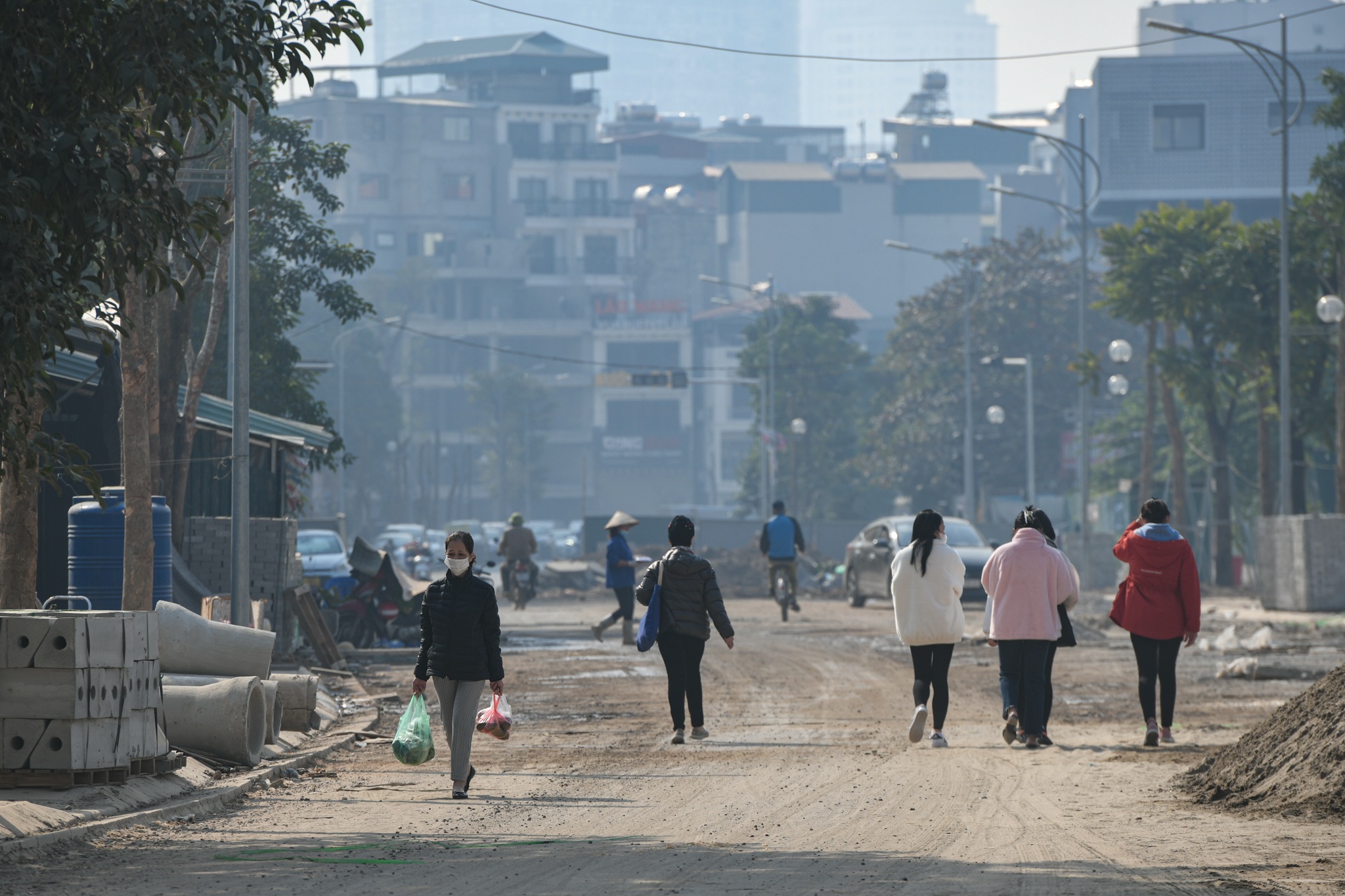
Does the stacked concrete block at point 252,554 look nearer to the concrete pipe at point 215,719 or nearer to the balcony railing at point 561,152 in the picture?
the concrete pipe at point 215,719

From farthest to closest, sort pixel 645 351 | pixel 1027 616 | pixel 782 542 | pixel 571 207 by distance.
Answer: pixel 571 207 < pixel 645 351 < pixel 782 542 < pixel 1027 616

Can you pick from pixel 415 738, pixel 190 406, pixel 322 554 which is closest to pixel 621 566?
pixel 190 406

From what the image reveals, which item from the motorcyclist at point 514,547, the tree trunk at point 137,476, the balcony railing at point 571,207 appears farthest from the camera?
the balcony railing at point 571,207

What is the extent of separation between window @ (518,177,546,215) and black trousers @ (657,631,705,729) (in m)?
108

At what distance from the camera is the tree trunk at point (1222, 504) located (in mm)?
40906

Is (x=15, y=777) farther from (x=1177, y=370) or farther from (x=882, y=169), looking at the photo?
(x=882, y=169)

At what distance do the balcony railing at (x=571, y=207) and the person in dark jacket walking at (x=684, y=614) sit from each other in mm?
108071

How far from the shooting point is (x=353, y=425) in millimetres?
98250

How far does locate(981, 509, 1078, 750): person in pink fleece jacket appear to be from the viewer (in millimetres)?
12875

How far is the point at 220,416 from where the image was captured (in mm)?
23625

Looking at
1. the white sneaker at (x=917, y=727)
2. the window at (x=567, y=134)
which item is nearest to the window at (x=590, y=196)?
the window at (x=567, y=134)

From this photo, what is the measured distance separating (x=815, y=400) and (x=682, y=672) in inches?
2667

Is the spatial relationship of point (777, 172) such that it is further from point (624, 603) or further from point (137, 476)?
point (137, 476)

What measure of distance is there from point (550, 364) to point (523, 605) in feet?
281
